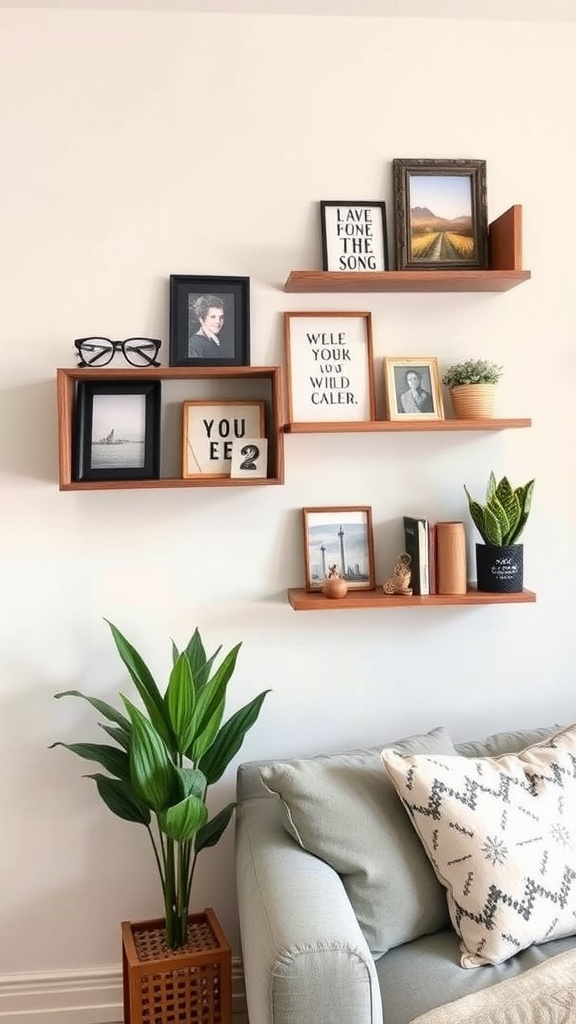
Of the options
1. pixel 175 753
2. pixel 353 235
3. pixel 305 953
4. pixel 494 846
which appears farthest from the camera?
pixel 353 235

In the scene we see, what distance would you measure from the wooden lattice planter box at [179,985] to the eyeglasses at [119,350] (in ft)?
4.50

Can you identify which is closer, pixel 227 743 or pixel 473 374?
pixel 227 743

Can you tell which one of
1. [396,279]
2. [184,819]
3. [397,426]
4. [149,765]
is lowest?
[184,819]

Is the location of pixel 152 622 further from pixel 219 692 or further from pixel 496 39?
pixel 496 39

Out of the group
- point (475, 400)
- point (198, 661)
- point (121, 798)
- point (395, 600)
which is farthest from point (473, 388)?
point (121, 798)

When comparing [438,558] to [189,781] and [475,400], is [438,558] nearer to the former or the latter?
[475,400]

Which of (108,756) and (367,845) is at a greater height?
(108,756)

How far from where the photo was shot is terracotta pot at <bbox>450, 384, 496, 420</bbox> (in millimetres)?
2188

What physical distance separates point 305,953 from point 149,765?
566 mm

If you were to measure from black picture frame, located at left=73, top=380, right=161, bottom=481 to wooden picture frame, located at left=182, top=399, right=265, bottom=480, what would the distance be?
3.2 inches

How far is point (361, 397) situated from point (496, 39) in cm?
100

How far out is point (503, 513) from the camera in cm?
216

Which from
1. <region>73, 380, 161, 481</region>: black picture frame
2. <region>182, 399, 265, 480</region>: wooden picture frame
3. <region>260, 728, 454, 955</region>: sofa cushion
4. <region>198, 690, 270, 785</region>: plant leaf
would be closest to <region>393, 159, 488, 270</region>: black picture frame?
<region>182, 399, 265, 480</region>: wooden picture frame

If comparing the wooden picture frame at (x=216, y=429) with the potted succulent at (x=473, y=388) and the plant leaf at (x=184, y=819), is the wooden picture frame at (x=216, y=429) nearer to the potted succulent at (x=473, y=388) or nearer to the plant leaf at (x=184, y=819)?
the potted succulent at (x=473, y=388)
